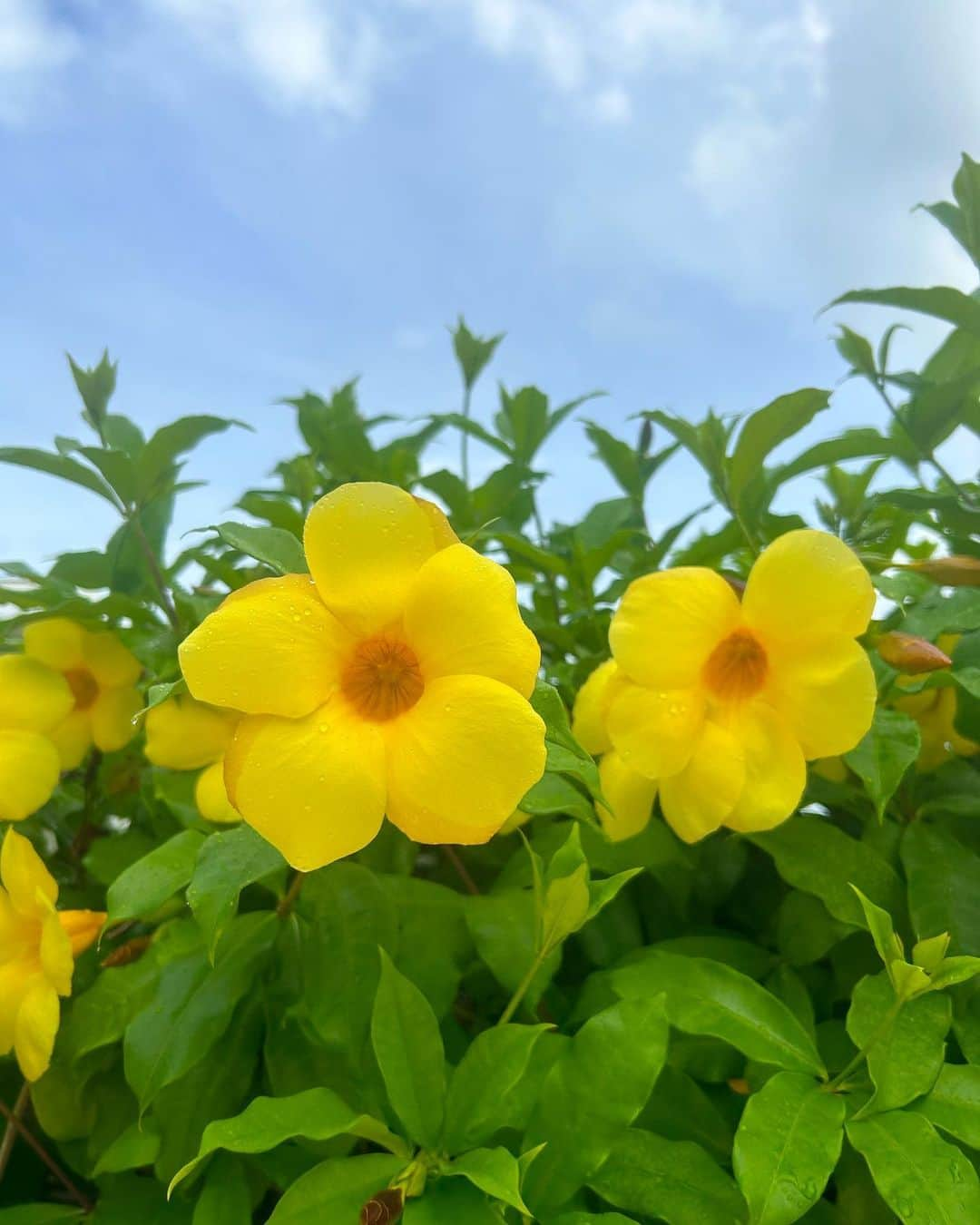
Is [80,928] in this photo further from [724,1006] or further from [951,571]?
[951,571]

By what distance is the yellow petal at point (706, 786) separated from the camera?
71 centimetres

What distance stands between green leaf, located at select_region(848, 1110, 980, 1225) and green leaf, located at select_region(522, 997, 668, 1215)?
14 centimetres

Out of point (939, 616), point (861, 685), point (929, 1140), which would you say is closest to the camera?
point (929, 1140)

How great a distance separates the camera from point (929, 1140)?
54cm

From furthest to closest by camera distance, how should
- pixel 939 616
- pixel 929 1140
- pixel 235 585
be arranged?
1. pixel 235 585
2. pixel 939 616
3. pixel 929 1140

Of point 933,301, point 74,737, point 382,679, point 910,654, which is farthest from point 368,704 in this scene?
point 933,301

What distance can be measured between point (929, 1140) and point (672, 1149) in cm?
16

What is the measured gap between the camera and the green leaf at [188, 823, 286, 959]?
22.9 inches

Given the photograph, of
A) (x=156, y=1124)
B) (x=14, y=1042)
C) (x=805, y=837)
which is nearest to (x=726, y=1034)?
(x=805, y=837)

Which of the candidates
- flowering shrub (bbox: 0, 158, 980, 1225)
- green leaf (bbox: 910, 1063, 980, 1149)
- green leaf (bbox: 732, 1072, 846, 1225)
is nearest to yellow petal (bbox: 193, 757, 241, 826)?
flowering shrub (bbox: 0, 158, 980, 1225)

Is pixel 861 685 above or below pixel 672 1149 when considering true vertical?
above

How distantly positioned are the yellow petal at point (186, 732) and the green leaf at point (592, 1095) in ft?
1.55

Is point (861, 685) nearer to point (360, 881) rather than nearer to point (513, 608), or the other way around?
point (513, 608)

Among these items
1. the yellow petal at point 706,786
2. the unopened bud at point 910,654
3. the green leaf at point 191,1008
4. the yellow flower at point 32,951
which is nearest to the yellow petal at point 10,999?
the yellow flower at point 32,951
